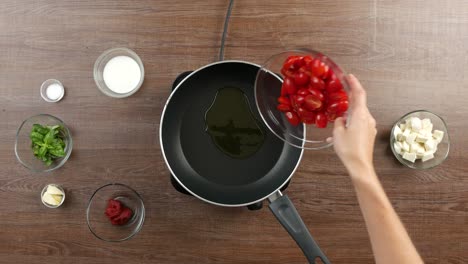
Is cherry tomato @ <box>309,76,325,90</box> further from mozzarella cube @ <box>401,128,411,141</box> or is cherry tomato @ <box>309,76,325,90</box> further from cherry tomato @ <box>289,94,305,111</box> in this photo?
mozzarella cube @ <box>401,128,411,141</box>

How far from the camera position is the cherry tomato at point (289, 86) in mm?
816

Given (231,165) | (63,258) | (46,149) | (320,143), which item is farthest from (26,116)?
(320,143)

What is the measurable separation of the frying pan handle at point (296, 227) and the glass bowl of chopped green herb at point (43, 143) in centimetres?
51

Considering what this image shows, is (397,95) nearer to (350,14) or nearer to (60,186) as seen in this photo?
(350,14)

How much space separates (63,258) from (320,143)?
670mm

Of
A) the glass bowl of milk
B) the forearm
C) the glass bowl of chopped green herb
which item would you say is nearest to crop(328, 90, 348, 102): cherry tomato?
the forearm

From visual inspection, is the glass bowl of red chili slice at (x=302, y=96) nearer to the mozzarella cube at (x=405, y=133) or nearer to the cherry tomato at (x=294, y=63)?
the cherry tomato at (x=294, y=63)

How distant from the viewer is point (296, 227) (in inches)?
32.5

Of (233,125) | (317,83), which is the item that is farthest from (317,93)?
(233,125)

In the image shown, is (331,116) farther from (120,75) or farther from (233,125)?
(120,75)

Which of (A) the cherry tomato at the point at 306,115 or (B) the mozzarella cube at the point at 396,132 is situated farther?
(B) the mozzarella cube at the point at 396,132

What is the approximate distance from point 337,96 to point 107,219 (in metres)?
0.61

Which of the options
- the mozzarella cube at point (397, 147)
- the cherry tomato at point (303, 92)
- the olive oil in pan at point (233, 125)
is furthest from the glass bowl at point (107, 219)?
the mozzarella cube at point (397, 147)

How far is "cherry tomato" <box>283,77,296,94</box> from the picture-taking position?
816mm
